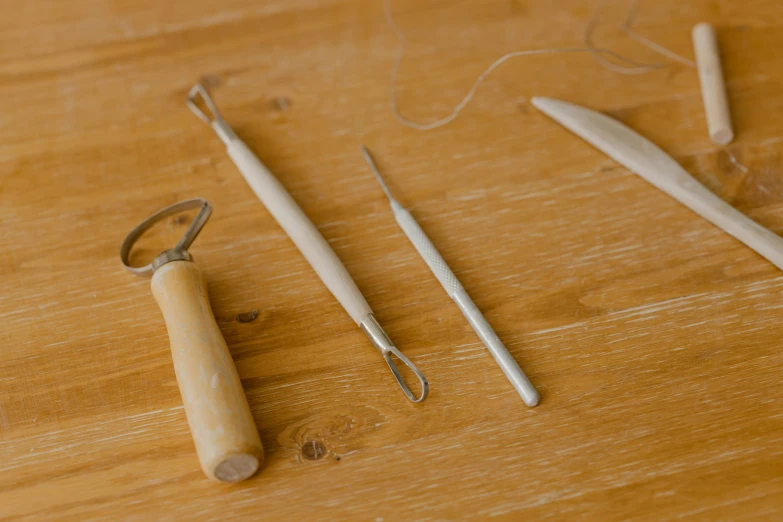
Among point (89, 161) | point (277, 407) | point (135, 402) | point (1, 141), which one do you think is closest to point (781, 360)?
point (277, 407)

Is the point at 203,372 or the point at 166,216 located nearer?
the point at 203,372

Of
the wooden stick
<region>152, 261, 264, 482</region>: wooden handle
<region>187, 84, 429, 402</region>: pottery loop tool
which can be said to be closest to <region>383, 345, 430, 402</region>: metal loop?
<region>187, 84, 429, 402</region>: pottery loop tool

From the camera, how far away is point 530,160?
2.14ft

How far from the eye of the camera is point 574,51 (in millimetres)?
760

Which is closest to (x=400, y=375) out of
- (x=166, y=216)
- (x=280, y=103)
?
(x=166, y=216)

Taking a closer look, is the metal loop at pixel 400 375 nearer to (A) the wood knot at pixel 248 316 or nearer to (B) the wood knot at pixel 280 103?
(A) the wood knot at pixel 248 316

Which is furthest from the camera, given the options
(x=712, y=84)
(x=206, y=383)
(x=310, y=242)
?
(x=712, y=84)

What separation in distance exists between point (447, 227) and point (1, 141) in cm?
46

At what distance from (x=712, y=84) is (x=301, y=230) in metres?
0.43

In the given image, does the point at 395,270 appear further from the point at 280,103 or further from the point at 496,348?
the point at 280,103

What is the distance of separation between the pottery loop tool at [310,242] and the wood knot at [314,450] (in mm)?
69

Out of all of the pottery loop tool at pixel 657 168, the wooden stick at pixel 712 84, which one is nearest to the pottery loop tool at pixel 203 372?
the pottery loop tool at pixel 657 168

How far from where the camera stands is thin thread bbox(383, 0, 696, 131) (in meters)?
0.70

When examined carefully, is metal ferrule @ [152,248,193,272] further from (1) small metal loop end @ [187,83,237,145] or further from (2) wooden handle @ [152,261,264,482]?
(1) small metal loop end @ [187,83,237,145]
